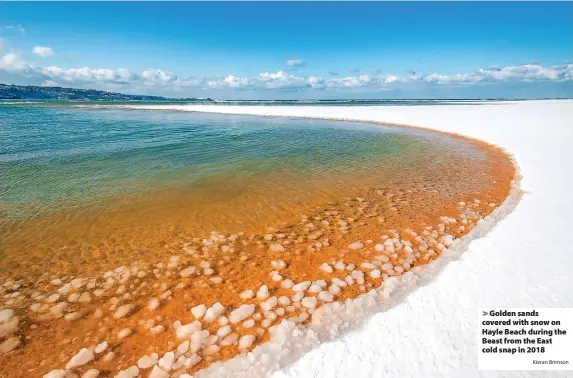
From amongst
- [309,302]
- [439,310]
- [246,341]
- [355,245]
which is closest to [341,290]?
[309,302]

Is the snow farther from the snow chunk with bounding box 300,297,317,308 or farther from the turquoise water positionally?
the turquoise water

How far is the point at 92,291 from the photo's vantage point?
204 inches

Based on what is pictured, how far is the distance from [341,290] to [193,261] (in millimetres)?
3118

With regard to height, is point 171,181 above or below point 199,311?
above

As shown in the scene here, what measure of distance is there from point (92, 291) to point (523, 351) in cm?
670

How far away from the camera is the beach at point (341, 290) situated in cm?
368

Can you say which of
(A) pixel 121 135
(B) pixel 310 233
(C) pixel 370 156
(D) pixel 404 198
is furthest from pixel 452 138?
(A) pixel 121 135

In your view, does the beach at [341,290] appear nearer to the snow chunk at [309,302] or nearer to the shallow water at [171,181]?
the snow chunk at [309,302]

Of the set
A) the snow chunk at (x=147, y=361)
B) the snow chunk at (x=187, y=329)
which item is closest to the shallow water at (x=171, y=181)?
the snow chunk at (x=187, y=329)

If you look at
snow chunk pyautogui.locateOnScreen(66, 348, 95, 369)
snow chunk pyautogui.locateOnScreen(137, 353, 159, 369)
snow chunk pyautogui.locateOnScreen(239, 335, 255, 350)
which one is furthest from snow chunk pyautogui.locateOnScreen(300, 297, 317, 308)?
snow chunk pyautogui.locateOnScreen(66, 348, 95, 369)

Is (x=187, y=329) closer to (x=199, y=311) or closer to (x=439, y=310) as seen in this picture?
(x=199, y=311)

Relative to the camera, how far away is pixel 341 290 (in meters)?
5.08

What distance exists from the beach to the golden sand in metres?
0.03

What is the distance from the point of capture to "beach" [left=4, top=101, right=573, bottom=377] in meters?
3.68
